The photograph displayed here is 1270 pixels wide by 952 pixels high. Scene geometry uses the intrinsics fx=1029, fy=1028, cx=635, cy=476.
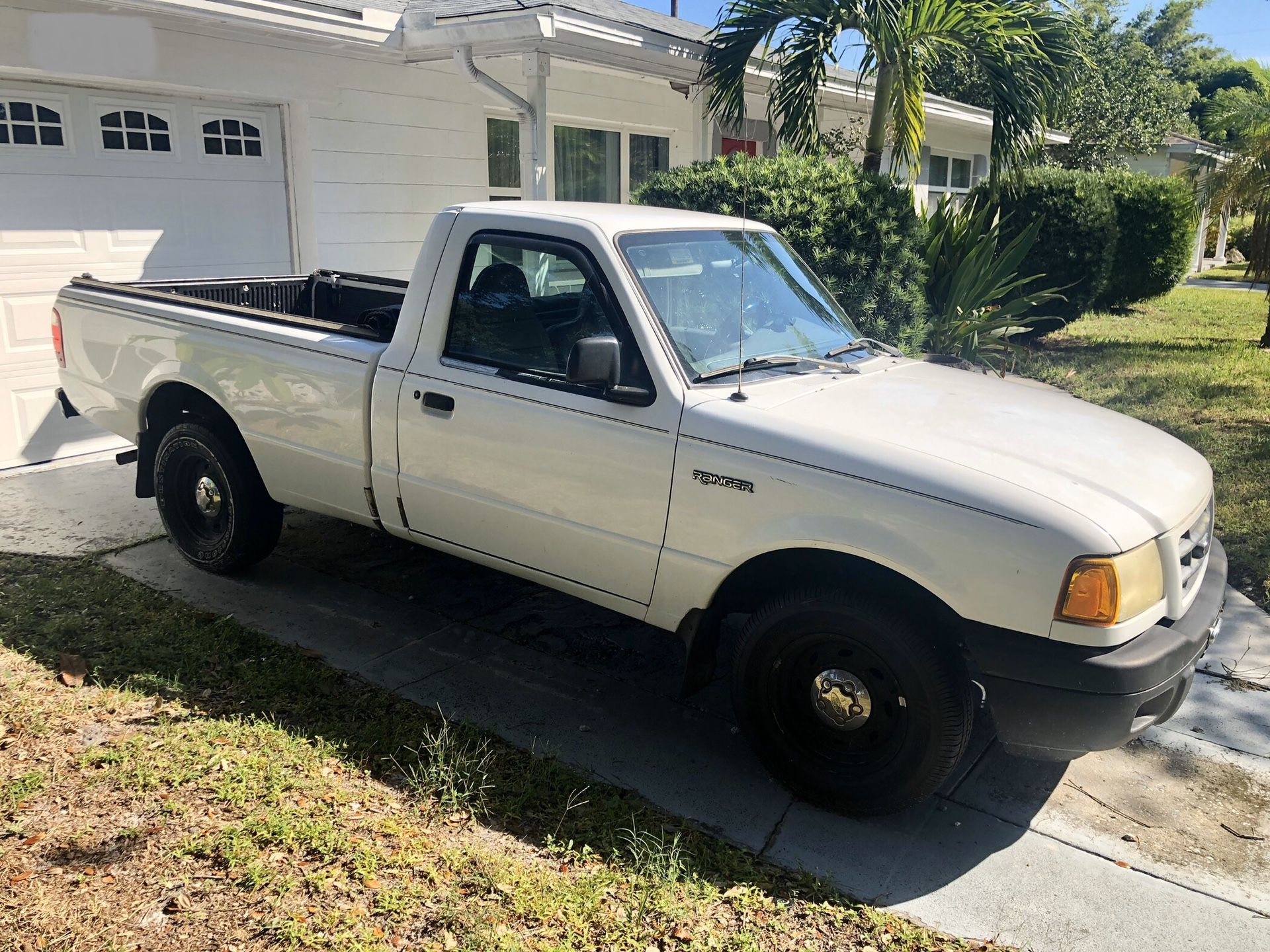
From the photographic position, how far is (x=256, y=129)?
27.4 feet

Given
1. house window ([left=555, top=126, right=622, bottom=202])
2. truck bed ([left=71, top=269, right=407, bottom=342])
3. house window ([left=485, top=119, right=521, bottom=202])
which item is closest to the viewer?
truck bed ([left=71, top=269, right=407, bottom=342])

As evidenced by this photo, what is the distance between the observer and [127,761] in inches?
147

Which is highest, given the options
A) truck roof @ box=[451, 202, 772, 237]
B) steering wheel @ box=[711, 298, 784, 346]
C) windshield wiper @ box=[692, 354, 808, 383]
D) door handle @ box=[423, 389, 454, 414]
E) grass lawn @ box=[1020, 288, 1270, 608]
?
truck roof @ box=[451, 202, 772, 237]

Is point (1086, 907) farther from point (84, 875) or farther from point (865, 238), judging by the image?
point (865, 238)

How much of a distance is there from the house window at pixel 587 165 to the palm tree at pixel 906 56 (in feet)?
6.06

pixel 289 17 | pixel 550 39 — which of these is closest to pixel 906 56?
pixel 550 39

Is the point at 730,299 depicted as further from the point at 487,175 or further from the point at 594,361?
the point at 487,175

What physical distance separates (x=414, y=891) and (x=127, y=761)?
134cm

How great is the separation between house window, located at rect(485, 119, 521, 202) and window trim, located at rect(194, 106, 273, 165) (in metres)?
2.39

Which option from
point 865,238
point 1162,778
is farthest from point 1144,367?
point 1162,778

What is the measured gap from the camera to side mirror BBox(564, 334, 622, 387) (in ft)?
11.8

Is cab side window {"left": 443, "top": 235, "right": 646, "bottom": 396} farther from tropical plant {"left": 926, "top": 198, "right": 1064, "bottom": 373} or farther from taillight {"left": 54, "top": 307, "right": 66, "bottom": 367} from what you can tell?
tropical plant {"left": 926, "top": 198, "right": 1064, "bottom": 373}

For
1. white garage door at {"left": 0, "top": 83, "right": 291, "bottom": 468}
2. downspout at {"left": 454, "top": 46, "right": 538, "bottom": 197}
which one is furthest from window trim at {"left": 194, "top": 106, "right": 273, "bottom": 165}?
downspout at {"left": 454, "top": 46, "right": 538, "bottom": 197}

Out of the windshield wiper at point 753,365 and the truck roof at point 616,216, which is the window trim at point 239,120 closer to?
the truck roof at point 616,216
